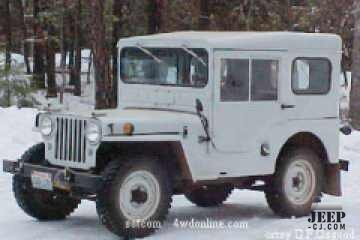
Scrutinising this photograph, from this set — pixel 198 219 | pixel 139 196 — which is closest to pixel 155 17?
pixel 198 219

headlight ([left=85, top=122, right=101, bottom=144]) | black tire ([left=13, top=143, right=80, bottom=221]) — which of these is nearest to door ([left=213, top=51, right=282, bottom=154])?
headlight ([left=85, top=122, right=101, bottom=144])

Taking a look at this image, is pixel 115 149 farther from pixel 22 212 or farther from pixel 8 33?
pixel 8 33

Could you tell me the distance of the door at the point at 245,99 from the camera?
9578mm

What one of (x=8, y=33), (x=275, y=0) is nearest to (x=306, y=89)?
(x=275, y=0)

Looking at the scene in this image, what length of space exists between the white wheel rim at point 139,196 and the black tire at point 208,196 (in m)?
1.97

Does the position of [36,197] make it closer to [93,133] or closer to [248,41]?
[93,133]

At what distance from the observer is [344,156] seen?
599 inches

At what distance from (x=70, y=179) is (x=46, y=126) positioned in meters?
0.87

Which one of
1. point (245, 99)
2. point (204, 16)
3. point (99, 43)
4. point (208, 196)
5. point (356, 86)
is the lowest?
point (208, 196)

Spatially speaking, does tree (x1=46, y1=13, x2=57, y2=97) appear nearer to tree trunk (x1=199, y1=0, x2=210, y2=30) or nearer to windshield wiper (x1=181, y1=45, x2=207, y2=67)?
tree trunk (x1=199, y1=0, x2=210, y2=30)

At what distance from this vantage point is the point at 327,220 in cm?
1005

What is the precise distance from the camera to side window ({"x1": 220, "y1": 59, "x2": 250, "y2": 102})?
9617 mm

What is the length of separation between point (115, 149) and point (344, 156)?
7.13 metres

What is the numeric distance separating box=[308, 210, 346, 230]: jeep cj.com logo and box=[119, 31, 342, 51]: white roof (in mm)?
2001
